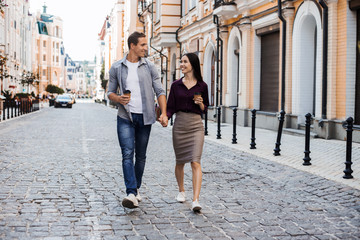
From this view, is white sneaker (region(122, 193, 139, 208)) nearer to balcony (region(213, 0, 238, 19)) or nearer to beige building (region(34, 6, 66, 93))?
balcony (region(213, 0, 238, 19))

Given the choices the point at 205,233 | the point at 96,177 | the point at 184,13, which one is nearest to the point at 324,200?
the point at 205,233

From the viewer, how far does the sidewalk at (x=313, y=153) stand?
847 centimetres

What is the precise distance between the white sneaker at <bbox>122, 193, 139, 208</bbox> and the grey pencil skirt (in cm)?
69

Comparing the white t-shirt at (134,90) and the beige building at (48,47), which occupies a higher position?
the beige building at (48,47)

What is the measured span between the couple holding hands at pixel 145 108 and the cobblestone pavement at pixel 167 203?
0.43m

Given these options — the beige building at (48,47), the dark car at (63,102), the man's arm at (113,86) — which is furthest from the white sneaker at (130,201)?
the beige building at (48,47)

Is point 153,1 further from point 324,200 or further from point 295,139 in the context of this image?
point 324,200

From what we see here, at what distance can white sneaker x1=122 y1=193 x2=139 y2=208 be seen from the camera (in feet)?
18.0

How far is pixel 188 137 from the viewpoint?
5777 mm

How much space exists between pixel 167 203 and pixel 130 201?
0.63 metres

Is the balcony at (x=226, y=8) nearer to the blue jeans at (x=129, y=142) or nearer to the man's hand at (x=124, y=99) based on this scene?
the blue jeans at (x=129, y=142)

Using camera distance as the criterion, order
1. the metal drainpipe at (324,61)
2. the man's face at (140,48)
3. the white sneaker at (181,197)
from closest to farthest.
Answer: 1. the man's face at (140,48)
2. the white sneaker at (181,197)
3. the metal drainpipe at (324,61)

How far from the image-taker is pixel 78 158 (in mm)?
10172

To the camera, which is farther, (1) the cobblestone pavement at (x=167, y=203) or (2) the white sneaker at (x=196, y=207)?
(2) the white sneaker at (x=196, y=207)
